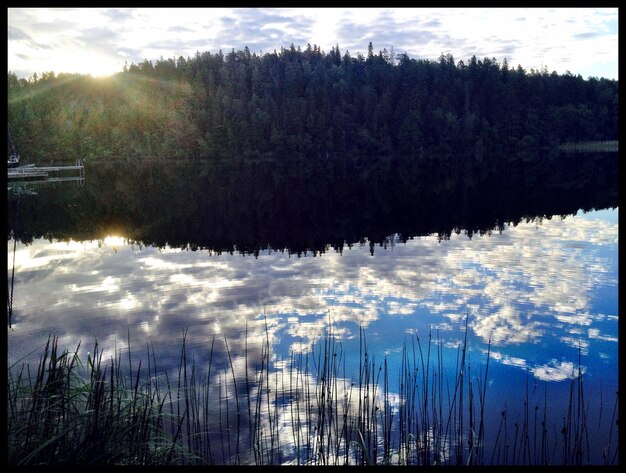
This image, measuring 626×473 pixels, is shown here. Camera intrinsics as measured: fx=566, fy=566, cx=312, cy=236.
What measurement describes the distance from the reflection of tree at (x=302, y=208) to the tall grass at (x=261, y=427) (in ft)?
65.1

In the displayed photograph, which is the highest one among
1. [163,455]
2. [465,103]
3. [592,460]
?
[465,103]

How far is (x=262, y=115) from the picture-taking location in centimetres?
14650

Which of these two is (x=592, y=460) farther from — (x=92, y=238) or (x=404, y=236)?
(x=92, y=238)

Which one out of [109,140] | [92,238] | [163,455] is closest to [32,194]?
[92,238]

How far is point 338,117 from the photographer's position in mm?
148750

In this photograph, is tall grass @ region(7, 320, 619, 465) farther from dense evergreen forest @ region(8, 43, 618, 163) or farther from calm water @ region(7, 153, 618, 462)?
dense evergreen forest @ region(8, 43, 618, 163)

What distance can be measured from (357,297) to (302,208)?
2795 cm

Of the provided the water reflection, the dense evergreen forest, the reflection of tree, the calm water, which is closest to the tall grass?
the calm water

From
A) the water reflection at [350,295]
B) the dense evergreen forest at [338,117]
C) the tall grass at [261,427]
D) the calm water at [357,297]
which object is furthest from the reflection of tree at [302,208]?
the dense evergreen forest at [338,117]

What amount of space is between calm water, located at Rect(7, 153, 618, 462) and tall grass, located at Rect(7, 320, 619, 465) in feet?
3.31

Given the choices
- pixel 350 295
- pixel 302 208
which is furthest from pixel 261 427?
pixel 302 208

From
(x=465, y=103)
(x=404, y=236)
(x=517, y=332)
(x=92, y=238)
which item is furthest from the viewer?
(x=465, y=103)

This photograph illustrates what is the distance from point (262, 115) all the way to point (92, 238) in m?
115

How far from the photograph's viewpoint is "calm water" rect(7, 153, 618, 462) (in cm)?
1426
